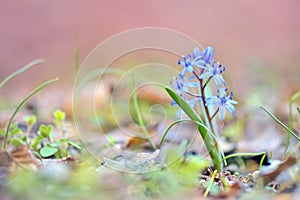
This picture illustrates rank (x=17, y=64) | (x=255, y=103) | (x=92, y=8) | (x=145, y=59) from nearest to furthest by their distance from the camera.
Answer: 1. (x=255, y=103)
2. (x=145, y=59)
3. (x=17, y=64)
4. (x=92, y=8)

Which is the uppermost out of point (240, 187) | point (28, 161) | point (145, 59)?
point (145, 59)

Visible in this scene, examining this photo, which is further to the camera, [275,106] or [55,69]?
[55,69]

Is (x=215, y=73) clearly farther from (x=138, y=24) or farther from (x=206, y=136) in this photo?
(x=138, y=24)

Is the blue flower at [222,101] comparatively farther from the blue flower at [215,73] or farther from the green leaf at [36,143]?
the green leaf at [36,143]

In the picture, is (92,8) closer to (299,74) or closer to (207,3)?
(207,3)

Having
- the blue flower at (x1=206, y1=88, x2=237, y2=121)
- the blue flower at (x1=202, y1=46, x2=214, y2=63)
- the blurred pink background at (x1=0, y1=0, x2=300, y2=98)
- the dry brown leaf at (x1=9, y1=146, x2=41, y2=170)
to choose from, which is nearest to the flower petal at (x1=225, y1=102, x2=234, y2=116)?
the blue flower at (x1=206, y1=88, x2=237, y2=121)

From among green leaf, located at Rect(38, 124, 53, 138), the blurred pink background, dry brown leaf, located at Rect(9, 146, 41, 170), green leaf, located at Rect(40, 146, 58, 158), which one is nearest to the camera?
dry brown leaf, located at Rect(9, 146, 41, 170)

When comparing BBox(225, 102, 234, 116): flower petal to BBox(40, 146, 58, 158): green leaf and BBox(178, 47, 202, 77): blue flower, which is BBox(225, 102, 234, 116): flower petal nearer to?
BBox(178, 47, 202, 77): blue flower

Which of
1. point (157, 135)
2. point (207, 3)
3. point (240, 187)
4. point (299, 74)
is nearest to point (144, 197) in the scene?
point (240, 187)
